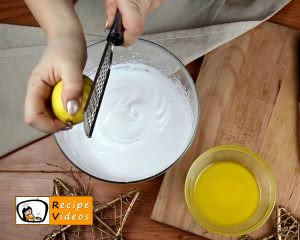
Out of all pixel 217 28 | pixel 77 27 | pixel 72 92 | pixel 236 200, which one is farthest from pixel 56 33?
pixel 236 200

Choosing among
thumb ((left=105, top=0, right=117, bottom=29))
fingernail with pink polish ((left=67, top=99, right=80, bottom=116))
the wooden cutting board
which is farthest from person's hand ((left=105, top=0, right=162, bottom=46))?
the wooden cutting board

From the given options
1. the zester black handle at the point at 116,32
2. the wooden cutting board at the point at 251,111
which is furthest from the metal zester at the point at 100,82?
the wooden cutting board at the point at 251,111

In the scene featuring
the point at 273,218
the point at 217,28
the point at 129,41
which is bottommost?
the point at 273,218

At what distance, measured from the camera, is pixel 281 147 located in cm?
78

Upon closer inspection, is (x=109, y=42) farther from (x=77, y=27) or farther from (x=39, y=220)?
(x=39, y=220)

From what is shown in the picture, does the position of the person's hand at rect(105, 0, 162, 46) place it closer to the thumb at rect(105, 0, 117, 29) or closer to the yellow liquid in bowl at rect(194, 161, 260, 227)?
the thumb at rect(105, 0, 117, 29)

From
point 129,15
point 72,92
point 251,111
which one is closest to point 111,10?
point 129,15

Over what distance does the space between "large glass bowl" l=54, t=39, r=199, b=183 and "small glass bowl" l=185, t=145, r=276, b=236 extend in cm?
7

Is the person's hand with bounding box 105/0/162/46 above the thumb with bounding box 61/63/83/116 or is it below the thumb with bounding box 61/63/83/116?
above

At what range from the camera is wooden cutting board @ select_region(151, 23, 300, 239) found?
0.77m

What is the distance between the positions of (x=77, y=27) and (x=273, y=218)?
46 cm

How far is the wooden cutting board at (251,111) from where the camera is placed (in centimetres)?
77

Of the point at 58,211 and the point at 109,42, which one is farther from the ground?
the point at 109,42

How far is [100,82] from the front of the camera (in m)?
0.55
